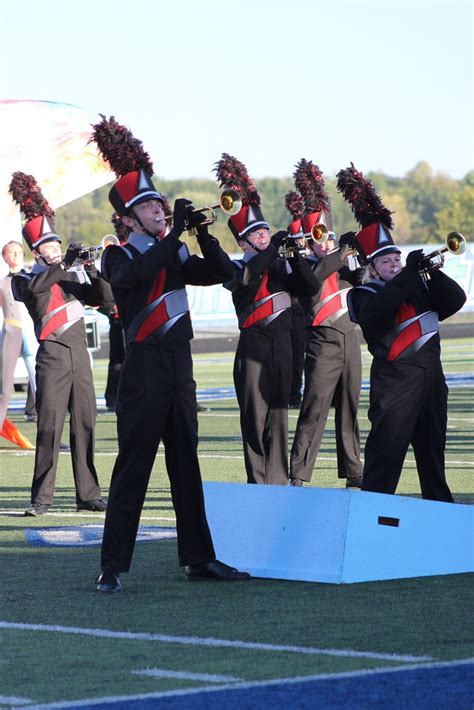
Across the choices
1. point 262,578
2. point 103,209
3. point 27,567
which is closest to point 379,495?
point 262,578

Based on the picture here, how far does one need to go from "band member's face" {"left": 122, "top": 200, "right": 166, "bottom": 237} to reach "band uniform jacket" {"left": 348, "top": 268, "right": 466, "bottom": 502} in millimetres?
1354

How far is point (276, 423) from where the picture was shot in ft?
33.4

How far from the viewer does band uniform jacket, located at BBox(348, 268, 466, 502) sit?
8.30 meters

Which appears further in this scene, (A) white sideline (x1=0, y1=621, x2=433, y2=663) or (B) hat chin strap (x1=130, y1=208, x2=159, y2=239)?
(B) hat chin strap (x1=130, y1=208, x2=159, y2=239)

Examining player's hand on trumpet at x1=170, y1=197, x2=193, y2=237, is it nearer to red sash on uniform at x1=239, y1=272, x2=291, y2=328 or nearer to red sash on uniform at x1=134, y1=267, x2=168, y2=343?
red sash on uniform at x1=134, y1=267, x2=168, y2=343

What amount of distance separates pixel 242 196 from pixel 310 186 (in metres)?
2.32

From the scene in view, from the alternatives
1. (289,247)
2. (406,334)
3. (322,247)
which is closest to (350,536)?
(406,334)

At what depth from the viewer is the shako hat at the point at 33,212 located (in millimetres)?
10867

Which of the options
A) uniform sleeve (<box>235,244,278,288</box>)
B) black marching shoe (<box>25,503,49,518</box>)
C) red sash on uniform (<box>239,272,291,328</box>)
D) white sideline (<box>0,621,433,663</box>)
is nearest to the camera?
white sideline (<box>0,621,433,663</box>)

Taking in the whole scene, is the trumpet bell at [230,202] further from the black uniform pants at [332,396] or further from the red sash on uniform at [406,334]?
the black uniform pants at [332,396]

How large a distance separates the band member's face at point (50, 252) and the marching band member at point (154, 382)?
3231 millimetres

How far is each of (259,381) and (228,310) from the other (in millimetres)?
32412

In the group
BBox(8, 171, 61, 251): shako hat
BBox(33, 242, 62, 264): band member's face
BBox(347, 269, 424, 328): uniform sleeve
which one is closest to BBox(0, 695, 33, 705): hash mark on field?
BBox(347, 269, 424, 328): uniform sleeve

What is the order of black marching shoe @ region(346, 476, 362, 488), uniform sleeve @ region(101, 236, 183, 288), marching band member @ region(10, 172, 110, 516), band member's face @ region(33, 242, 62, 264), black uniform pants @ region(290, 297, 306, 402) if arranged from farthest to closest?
black uniform pants @ region(290, 297, 306, 402) → black marching shoe @ region(346, 476, 362, 488) → band member's face @ region(33, 242, 62, 264) → marching band member @ region(10, 172, 110, 516) → uniform sleeve @ region(101, 236, 183, 288)
